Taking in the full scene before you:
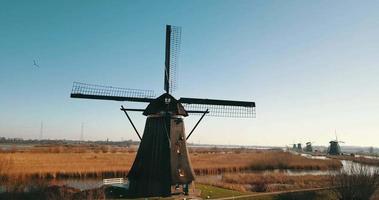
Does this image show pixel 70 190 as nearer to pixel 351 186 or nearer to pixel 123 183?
pixel 123 183

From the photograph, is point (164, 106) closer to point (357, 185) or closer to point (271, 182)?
point (357, 185)

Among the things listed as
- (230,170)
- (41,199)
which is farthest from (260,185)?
(41,199)

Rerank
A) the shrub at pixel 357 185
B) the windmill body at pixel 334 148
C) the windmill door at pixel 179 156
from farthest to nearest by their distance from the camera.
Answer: the windmill body at pixel 334 148, the shrub at pixel 357 185, the windmill door at pixel 179 156

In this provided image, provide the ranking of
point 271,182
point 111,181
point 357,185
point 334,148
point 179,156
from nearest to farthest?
point 179,156 < point 111,181 < point 357,185 < point 271,182 < point 334,148

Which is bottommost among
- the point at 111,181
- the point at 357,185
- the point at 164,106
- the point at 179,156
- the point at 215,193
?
the point at 215,193

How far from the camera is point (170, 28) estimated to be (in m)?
23.2

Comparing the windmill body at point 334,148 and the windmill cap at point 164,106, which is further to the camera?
the windmill body at point 334,148

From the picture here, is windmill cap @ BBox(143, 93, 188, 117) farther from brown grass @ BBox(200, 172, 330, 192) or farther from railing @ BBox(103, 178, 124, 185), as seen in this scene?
brown grass @ BBox(200, 172, 330, 192)

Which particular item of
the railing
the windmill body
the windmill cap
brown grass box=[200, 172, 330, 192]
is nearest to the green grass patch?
brown grass box=[200, 172, 330, 192]

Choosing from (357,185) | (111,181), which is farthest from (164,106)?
(357,185)

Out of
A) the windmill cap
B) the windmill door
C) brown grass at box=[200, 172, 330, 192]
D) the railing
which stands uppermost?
the windmill cap

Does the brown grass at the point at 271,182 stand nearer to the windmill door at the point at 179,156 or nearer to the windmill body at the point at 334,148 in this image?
the windmill door at the point at 179,156

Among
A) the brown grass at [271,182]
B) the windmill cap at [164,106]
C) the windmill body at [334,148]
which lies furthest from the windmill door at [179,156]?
the windmill body at [334,148]

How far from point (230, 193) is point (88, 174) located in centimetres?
1495
